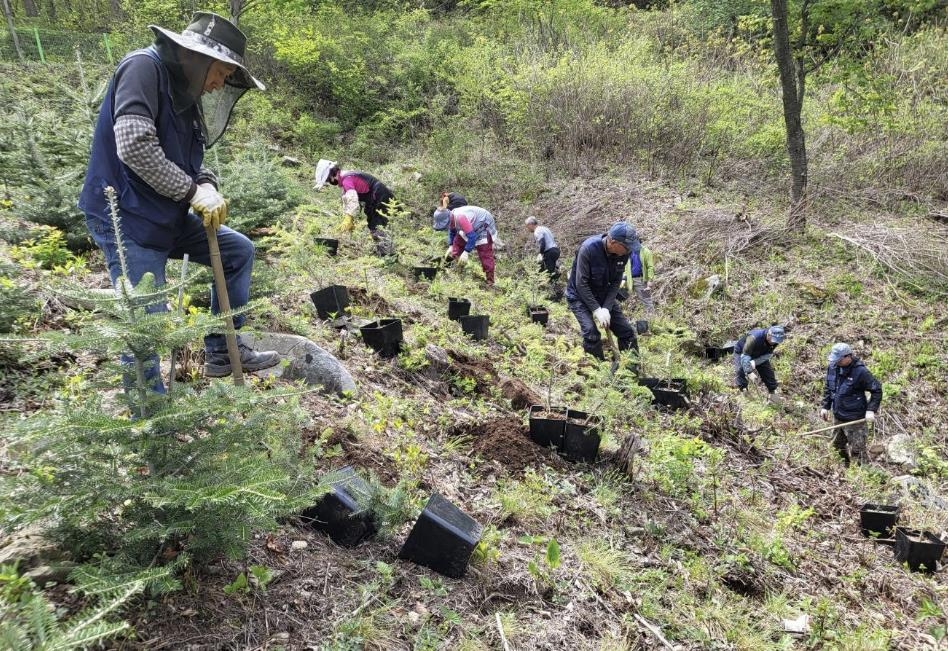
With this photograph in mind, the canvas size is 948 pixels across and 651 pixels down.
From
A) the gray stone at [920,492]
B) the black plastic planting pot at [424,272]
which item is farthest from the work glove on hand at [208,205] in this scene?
the gray stone at [920,492]

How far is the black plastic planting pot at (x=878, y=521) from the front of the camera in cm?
500

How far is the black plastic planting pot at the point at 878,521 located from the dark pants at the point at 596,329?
257cm

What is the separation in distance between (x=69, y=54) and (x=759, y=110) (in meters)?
Result: 19.9

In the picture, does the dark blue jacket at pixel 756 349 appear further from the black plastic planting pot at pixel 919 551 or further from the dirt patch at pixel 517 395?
the dirt patch at pixel 517 395

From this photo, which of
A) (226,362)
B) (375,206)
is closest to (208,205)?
(226,362)

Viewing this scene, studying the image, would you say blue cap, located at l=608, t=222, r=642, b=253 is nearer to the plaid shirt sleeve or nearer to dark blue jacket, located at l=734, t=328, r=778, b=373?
dark blue jacket, located at l=734, t=328, r=778, b=373

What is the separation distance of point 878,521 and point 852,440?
7.72 ft

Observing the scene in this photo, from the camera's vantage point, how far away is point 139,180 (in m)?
2.53

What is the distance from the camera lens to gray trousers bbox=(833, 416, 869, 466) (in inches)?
273

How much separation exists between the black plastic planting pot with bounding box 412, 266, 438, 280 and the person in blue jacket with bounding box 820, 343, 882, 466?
18.4 feet

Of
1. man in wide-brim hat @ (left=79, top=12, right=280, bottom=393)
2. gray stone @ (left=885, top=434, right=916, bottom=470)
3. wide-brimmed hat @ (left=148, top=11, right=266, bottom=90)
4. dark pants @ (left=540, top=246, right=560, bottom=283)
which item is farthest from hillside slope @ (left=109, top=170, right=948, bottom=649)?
wide-brimmed hat @ (left=148, top=11, right=266, bottom=90)

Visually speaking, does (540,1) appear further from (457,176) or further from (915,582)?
(915,582)

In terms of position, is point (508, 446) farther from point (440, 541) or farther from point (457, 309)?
point (457, 309)

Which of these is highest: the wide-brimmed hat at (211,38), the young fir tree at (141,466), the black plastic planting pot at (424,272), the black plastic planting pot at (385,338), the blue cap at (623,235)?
the wide-brimmed hat at (211,38)
